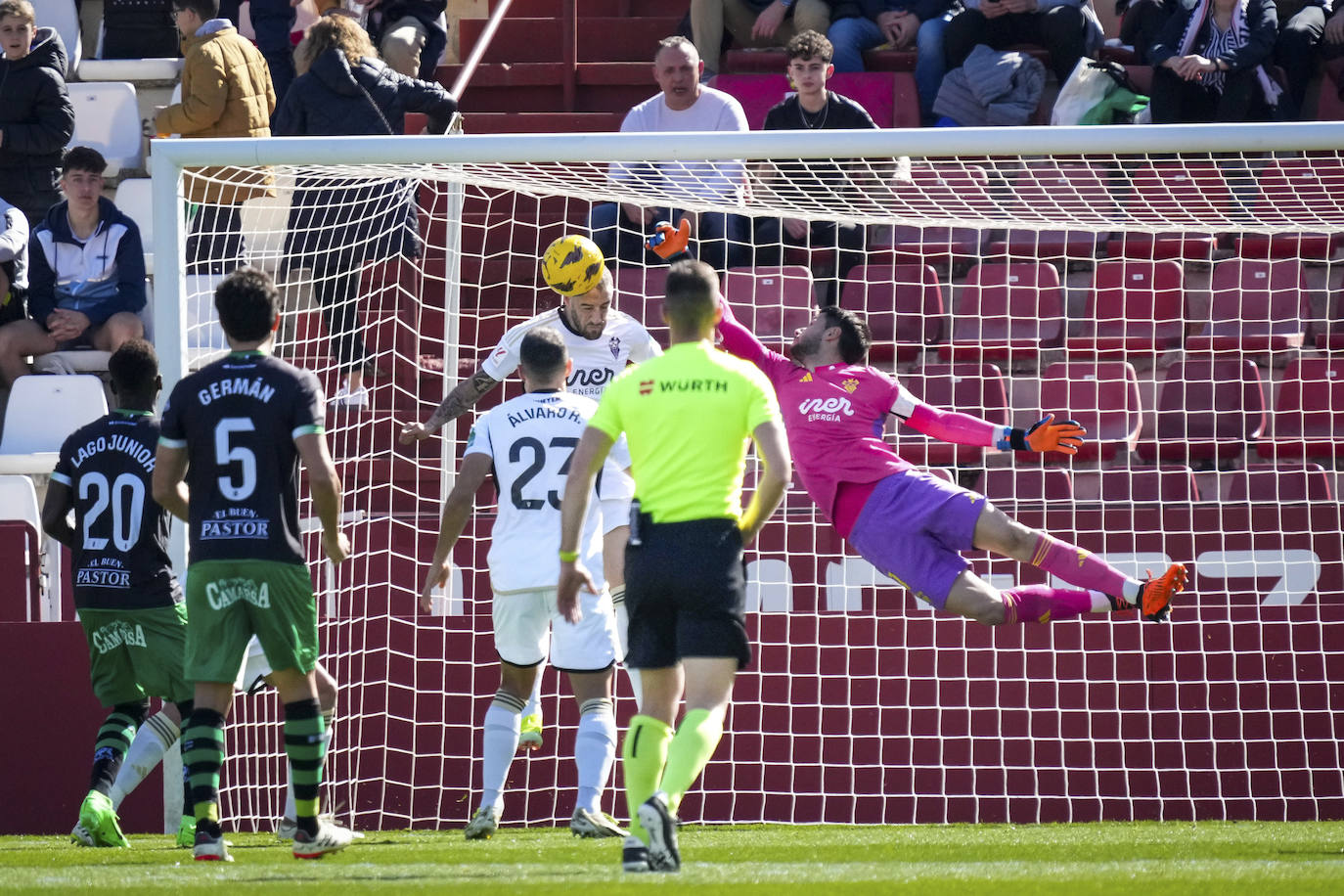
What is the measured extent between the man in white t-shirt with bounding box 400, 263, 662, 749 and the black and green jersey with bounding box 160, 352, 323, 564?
1628 mm

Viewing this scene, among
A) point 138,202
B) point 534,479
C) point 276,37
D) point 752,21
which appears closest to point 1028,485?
point 534,479

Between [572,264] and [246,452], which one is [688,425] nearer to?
[246,452]

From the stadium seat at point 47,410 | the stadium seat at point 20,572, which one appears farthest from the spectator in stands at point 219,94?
the stadium seat at point 20,572

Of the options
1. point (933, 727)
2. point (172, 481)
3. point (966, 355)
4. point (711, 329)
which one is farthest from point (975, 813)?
point (172, 481)

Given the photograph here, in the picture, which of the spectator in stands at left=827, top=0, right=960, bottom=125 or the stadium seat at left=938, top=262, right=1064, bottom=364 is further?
the spectator in stands at left=827, top=0, right=960, bottom=125

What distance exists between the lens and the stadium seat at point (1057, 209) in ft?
32.1

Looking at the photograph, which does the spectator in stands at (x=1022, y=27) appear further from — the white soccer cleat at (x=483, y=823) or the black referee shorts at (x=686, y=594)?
the black referee shorts at (x=686, y=594)

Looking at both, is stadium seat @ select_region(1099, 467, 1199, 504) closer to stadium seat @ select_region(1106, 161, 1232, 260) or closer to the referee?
stadium seat @ select_region(1106, 161, 1232, 260)

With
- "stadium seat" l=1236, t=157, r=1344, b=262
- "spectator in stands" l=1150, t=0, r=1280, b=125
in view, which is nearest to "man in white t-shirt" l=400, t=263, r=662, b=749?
"stadium seat" l=1236, t=157, r=1344, b=262

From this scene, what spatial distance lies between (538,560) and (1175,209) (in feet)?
16.1

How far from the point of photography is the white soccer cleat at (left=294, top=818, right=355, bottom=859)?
582cm

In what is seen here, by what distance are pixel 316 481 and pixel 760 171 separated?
151 inches

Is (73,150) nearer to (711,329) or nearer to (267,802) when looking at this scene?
(267,802)

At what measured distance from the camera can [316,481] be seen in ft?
19.0
